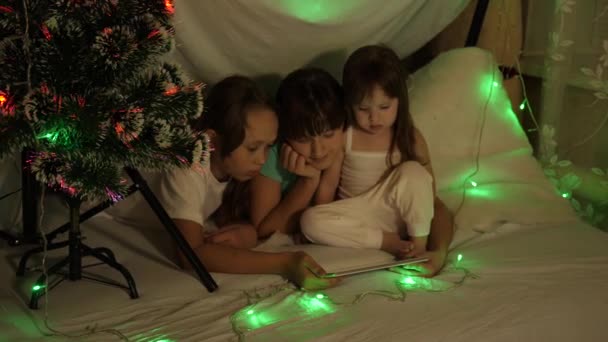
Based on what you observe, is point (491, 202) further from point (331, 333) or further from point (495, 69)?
point (331, 333)

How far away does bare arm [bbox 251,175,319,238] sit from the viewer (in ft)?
4.78

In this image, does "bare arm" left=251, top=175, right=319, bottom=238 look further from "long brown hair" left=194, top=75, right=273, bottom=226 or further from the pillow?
the pillow

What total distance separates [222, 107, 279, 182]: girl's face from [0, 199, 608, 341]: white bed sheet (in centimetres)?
22

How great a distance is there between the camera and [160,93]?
104 cm

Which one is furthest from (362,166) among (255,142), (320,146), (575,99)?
(575,99)

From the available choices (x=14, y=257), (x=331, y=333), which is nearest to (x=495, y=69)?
(x=331, y=333)

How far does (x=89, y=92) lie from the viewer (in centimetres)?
99

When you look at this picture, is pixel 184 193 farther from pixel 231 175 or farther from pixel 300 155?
pixel 300 155

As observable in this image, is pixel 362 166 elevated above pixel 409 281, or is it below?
above

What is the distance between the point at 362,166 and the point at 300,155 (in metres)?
0.16

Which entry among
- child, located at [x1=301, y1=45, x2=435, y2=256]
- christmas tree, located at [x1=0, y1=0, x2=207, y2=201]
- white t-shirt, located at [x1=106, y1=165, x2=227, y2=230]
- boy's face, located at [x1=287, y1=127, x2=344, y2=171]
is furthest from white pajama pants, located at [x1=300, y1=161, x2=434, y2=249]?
christmas tree, located at [x1=0, y1=0, x2=207, y2=201]

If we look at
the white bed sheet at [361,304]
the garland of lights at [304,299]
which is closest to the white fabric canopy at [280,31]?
the white bed sheet at [361,304]

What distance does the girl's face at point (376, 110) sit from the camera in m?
1.39

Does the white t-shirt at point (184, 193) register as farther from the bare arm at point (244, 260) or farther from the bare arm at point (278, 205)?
the bare arm at point (278, 205)
